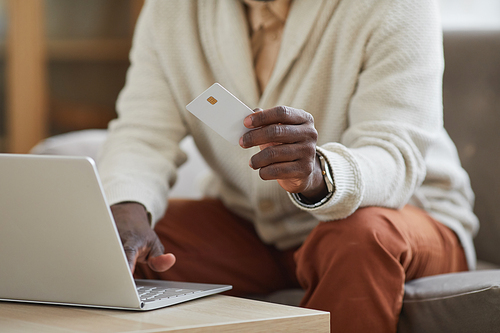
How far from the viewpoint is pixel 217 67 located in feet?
Answer: 3.35

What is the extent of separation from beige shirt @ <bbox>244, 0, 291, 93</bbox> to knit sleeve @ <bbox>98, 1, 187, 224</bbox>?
20cm

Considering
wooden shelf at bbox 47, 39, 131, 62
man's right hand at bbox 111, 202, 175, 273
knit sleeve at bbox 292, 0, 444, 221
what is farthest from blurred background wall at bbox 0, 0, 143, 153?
knit sleeve at bbox 292, 0, 444, 221

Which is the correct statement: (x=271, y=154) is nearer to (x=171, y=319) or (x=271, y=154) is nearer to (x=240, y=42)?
(x=171, y=319)

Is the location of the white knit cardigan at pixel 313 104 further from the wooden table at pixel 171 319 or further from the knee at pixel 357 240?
the wooden table at pixel 171 319

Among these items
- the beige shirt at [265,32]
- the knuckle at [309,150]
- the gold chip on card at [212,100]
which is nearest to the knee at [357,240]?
the knuckle at [309,150]

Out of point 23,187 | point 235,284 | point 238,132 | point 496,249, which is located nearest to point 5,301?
point 23,187

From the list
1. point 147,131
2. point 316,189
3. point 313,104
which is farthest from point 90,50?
point 316,189

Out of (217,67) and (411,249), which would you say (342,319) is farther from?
(217,67)

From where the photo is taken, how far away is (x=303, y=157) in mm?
641

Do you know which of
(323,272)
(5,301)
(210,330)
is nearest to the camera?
(210,330)

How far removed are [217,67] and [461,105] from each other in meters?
0.62

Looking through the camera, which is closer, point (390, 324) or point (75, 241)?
point (75, 241)

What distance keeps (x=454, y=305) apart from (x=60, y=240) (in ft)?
1.63

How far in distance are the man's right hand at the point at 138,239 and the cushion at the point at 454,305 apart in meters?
0.34
